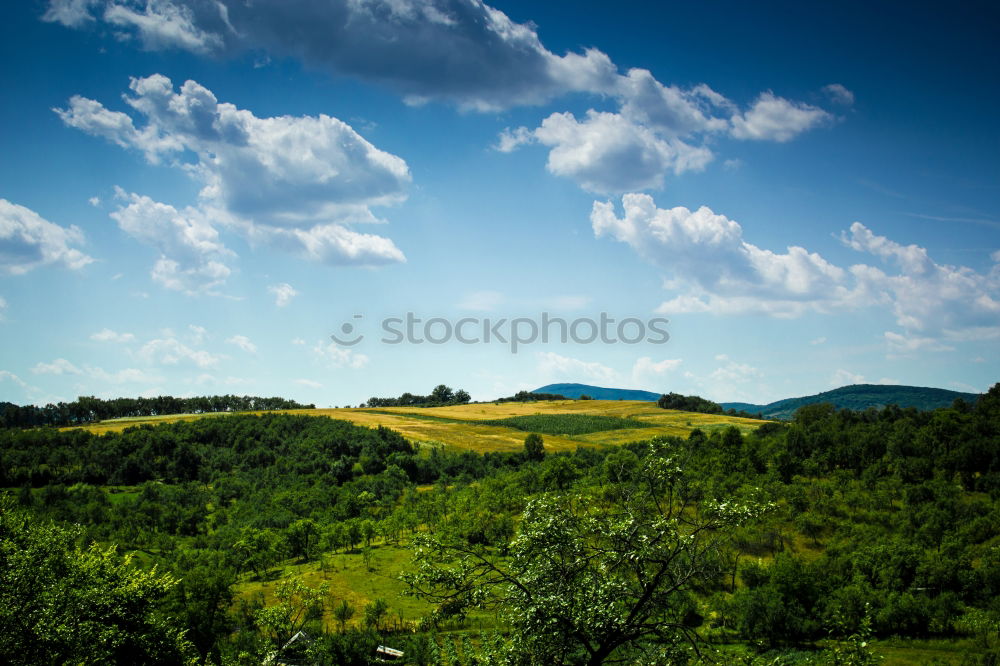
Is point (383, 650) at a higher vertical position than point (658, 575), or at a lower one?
lower

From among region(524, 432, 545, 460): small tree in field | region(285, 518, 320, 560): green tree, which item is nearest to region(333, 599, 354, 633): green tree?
region(285, 518, 320, 560): green tree

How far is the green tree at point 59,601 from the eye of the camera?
22.4m

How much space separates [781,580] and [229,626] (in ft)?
211


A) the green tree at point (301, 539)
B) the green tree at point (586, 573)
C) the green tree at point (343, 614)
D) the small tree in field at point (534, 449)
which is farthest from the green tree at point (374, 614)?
the small tree in field at point (534, 449)

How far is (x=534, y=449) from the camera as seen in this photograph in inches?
6275

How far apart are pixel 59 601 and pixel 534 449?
14044 cm

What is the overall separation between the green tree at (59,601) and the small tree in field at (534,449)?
130849 millimetres

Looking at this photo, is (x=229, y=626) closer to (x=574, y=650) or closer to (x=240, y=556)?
(x=240, y=556)

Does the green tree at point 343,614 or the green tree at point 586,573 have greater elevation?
the green tree at point 586,573

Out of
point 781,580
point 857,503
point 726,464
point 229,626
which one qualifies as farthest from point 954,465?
point 229,626

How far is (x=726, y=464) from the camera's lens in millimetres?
115312

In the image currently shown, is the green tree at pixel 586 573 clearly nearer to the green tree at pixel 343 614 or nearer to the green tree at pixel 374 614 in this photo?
the green tree at pixel 374 614

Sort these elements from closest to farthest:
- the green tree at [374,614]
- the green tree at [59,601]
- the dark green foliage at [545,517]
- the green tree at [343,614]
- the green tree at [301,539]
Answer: the dark green foliage at [545,517] < the green tree at [59,601] < the green tree at [374,614] < the green tree at [343,614] < the green tree at [301,539]

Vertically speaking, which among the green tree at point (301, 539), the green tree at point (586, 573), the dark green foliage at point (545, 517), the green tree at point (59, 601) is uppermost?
the green tree at point (586, 573)
